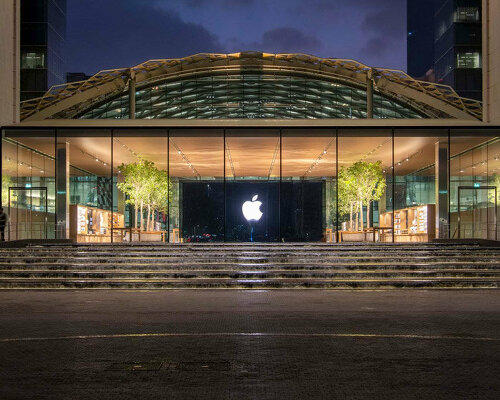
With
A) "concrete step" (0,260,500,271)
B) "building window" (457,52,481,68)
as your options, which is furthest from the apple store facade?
"building window" (457,52,481,68)

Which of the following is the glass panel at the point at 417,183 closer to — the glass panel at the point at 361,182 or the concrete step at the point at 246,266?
the glass panel at the point at 361,182

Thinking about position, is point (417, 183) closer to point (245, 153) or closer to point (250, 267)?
point (245, 153)

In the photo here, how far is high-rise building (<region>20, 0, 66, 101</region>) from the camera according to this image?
55.2 m

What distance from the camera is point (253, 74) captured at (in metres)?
32.6

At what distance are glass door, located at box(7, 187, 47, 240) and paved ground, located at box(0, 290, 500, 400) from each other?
44.9 feet

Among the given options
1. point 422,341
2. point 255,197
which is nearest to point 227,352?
point 422,341

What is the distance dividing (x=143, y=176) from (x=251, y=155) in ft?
17.1

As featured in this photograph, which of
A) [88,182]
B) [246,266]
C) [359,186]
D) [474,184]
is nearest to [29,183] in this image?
[88,182]

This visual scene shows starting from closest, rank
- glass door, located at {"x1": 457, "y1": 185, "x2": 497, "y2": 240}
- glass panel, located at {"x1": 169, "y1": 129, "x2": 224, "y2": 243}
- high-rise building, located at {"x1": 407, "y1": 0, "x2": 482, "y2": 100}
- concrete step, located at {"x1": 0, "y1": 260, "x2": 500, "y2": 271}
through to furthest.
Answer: concrete step, located at {"x1": 0, "y1": 260, "x2": 500, "y2": 271}
glass door, located at {"x1": 457, "y1": 185, "x2": 497, "y2": 240}
glass panel, located at {"x1": 169, "y1": 129, "x2": 224, "y2": 243}
high-rise building, located at {"x1": 407, "y1": 0, "x2": 482, "y2": 100}

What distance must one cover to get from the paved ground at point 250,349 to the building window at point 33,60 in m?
48.0

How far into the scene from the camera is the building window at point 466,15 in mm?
59344

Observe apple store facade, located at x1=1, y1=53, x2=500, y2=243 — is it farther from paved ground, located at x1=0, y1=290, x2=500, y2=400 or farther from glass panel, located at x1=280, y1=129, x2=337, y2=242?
paved ground, located at x1=0, y1=290, x2=500, y2=400

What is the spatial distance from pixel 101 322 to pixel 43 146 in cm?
1788

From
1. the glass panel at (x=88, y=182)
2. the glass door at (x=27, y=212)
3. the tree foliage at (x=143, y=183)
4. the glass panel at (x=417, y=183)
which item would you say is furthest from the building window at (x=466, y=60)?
the glass door at (x=27, y=212)
